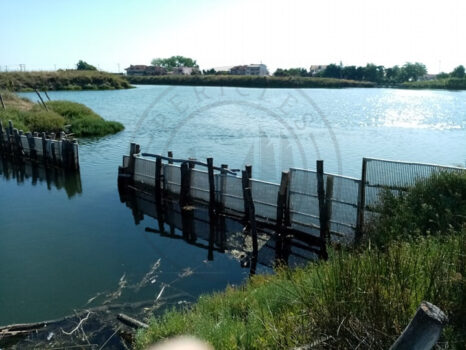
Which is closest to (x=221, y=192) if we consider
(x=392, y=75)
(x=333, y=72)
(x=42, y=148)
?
(x=42, y=148)

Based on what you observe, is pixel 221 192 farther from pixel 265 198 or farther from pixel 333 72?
pixel 333 72

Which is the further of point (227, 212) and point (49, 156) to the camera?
point (49, 156)

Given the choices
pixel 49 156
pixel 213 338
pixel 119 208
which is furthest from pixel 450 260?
pixel 49 156

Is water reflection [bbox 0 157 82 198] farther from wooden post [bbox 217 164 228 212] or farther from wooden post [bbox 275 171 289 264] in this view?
wooden post [bbox 275 171 289 264]

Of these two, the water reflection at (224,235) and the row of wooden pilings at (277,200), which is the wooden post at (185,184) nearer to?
the row of wooden pilings at (277,200)

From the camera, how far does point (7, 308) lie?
9477 millimetres

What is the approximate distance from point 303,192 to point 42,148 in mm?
16277

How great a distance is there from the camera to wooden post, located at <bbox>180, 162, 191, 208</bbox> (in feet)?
52.2

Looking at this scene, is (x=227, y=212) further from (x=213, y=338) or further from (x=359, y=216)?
(x=213, y=338)

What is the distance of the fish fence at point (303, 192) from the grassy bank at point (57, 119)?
56.6 feet

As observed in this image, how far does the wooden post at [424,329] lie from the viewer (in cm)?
299

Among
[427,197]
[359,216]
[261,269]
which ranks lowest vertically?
[261,269]

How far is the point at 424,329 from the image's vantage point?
3020 millimetres

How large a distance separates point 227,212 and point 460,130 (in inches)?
1379
